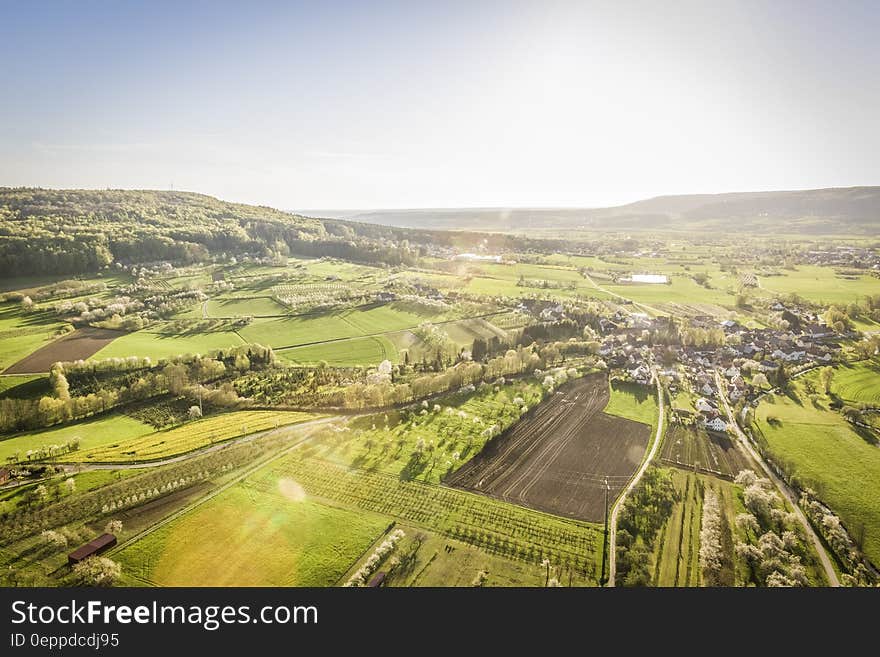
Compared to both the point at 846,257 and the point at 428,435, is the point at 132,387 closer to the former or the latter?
the point at 428,435

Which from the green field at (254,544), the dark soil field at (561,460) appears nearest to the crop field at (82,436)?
Answer: the green field at (254,544)

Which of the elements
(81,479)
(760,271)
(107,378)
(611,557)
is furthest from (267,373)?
(760,271)

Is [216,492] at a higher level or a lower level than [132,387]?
lower

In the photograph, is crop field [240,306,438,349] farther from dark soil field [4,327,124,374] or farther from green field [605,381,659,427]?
green field [605,381,659,427]

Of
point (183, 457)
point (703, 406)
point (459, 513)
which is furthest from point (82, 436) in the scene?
point (703, 406)

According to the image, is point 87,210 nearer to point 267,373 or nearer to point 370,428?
point 267,373

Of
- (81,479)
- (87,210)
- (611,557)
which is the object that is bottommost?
(611,557)

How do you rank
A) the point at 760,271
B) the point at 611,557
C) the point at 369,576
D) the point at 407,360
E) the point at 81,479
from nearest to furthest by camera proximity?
the point at 369,576
the point at 611,557
the point at 81,479
the point at 407,360
the point at 760,271

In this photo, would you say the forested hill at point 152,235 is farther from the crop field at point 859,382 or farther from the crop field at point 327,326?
the crop field at point 859,382
